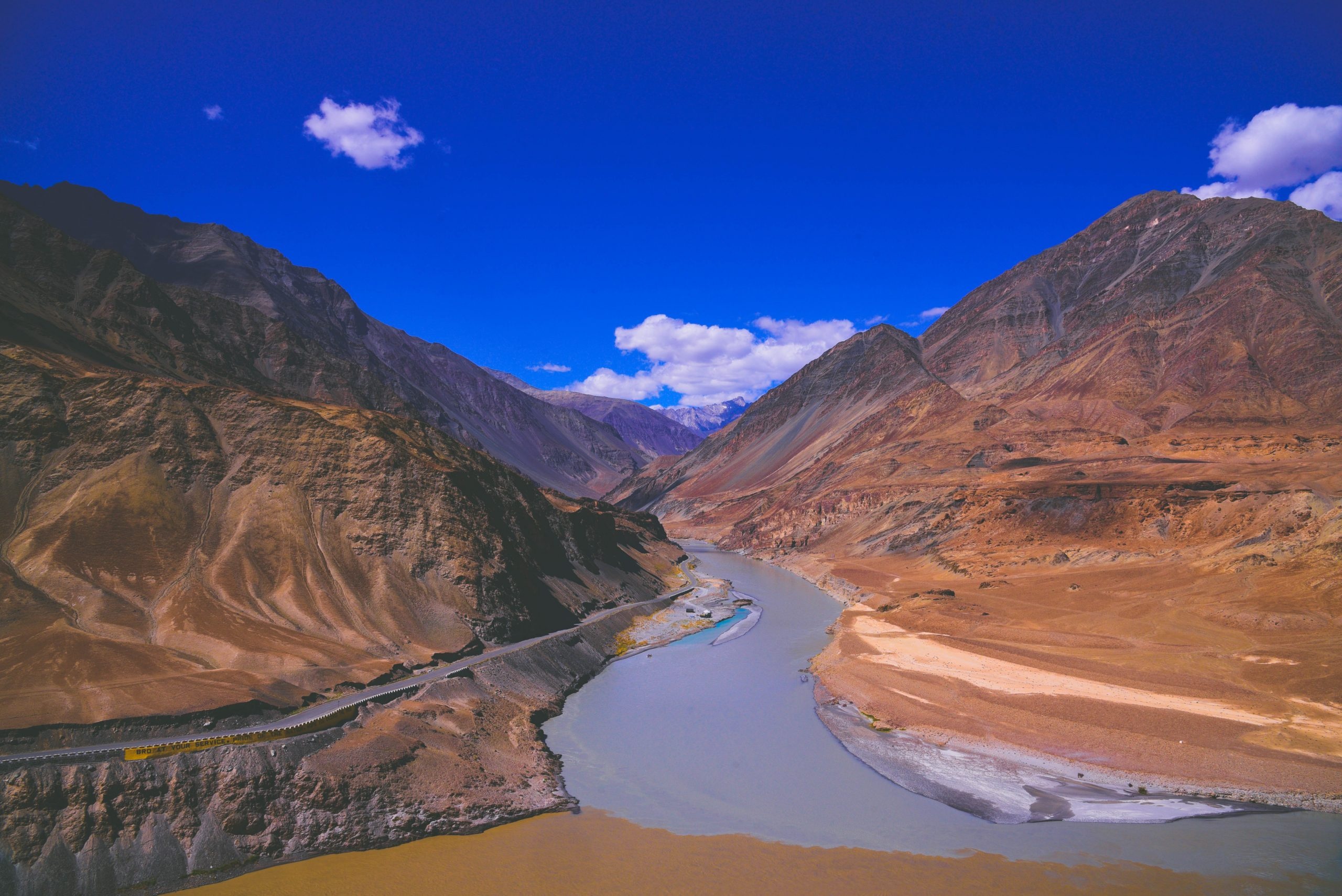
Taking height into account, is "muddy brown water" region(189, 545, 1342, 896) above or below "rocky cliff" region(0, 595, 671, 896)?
below

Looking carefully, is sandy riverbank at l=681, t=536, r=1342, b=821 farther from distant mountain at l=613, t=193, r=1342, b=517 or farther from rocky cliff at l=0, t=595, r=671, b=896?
distant mountain at l=613, t=193, r=1342, b=517

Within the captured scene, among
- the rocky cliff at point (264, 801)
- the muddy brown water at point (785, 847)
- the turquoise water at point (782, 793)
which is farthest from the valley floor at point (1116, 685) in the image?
the rocky cliff at point (264, 801)

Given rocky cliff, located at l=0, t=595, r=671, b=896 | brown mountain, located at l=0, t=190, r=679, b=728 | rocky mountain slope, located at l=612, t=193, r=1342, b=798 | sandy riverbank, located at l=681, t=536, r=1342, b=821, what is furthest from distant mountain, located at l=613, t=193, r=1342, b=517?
rocky cliff, located at l=0, t=595, r=671, b=896

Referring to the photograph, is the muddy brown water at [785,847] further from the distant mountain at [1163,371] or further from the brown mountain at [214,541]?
the distant mountain at [1163,371]

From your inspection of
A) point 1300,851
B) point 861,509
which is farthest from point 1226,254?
point 1300,851

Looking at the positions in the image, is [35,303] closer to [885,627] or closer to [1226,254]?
[885,627]

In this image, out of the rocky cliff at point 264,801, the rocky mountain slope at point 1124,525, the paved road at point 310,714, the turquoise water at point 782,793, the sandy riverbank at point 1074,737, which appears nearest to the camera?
the rocky cliff at point 264,801
